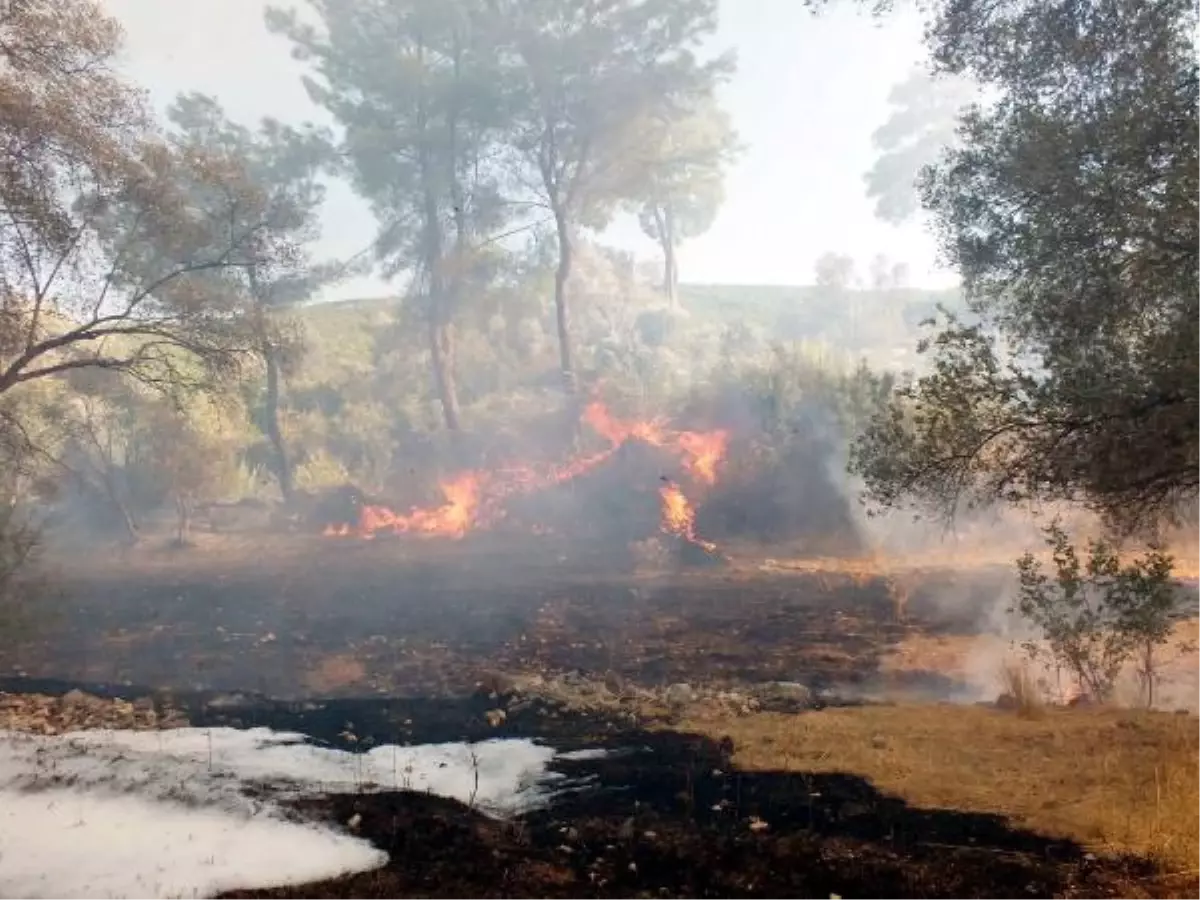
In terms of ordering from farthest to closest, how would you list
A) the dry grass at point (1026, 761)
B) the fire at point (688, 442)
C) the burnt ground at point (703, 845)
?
the fire at point (688, 442) → the dry grass at point (1026, 761) → the burnt ground at point (703, 845)

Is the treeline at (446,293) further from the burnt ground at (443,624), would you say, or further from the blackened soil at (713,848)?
the blackened soil at (713,848)

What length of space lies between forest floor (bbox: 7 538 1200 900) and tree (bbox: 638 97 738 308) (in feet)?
73.0

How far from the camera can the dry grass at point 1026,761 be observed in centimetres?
559

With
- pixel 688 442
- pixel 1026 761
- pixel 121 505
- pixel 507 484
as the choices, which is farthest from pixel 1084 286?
pixel 121 505

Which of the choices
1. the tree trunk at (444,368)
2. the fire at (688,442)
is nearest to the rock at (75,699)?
the fire at (688,442)

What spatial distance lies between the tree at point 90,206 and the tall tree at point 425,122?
21.0 meters

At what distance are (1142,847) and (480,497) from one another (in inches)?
1079

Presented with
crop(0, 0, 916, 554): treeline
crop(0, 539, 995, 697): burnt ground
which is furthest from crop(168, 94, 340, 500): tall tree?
crop(0, 539, 995, 697): burnt ground

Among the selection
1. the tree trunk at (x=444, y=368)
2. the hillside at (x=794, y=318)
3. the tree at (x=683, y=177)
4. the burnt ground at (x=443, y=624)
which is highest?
the tree at (x=683, y=177)

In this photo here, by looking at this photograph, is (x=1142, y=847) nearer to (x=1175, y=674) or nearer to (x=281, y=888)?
(x=281, y=888)

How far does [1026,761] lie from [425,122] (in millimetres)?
35292

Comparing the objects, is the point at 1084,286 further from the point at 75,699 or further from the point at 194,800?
the point at 75,699

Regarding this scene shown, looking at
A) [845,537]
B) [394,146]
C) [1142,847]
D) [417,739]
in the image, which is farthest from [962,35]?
[394,146]

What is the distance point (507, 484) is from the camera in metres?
31.8
